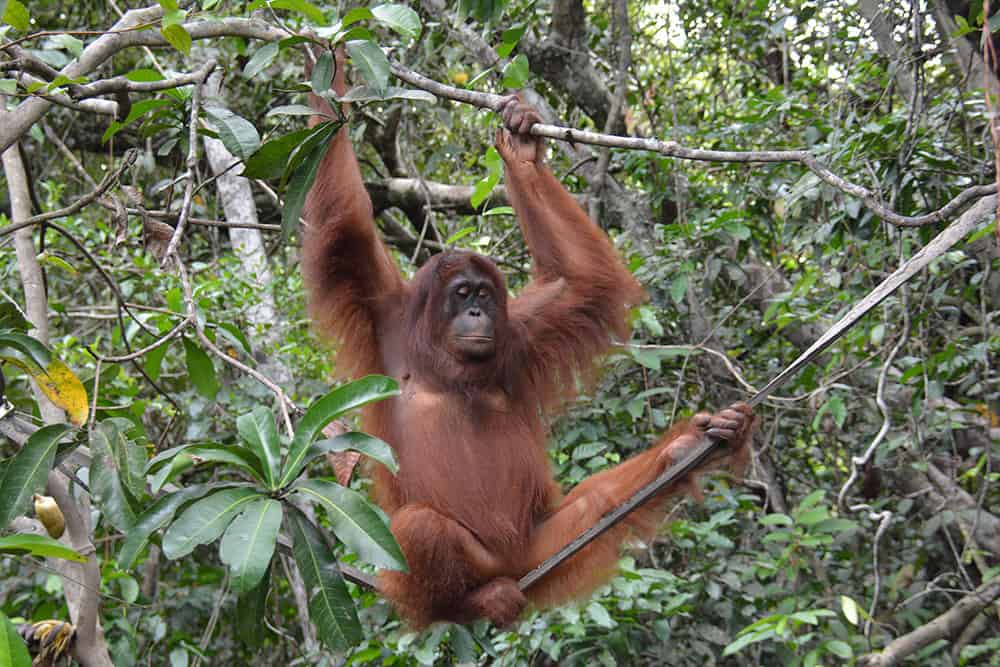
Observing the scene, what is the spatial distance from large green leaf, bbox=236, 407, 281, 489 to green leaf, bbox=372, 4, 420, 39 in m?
1.13

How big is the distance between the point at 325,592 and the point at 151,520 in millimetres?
433

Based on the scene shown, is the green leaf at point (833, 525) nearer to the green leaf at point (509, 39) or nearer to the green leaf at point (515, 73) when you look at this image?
the green leaf at point (515, 73)

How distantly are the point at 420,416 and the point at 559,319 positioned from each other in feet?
2.50

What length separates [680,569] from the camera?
5.05 m

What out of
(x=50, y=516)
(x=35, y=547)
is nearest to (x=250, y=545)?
(x=35, y=547)

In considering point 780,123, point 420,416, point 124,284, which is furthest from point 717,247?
point 124,284

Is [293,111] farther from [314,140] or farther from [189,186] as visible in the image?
[189,186]

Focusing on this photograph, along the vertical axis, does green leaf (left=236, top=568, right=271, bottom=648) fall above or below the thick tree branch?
below

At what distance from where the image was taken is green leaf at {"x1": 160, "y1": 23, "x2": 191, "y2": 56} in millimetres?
2580

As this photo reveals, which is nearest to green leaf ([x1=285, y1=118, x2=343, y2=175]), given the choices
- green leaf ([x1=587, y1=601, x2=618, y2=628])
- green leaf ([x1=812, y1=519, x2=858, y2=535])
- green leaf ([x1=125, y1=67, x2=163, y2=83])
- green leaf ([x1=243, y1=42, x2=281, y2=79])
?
green leaf ([x1=243, y1=42, x2=281, y2=79])

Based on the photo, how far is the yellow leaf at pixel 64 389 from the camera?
8.87 feet

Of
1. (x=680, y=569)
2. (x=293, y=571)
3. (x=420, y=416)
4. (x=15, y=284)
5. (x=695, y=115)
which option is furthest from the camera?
(x=695, y=115)

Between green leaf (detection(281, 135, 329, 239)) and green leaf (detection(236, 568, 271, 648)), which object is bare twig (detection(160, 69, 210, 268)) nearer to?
green leaf (detection(281, 135, 329, 239))

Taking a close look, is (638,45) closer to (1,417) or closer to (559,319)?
(559,319)
